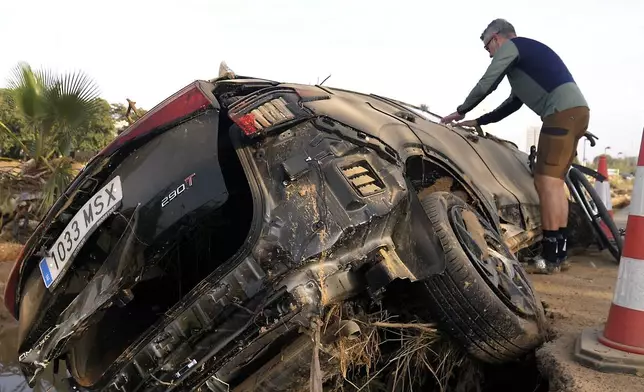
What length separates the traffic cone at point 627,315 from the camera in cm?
217

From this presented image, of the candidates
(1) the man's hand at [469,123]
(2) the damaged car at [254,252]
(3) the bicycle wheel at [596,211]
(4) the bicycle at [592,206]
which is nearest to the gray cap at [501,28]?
(1) the man's hand at [469,123]

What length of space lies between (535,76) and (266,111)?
2.70 meters

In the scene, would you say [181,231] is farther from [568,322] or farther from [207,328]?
[568,322]

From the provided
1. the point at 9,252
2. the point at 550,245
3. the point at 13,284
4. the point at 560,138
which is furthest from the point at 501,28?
the point at 9,252

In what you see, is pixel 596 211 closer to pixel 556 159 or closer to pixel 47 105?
pixel 556 159

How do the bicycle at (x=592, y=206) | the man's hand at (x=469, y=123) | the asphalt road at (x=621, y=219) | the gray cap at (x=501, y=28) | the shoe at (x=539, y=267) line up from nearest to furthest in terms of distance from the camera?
the shoe at (x=539, y=267) → the gray cap at (x=501, y=28) → the man's hand at (x=469, y=123) → the bicycle at (x=592, y=206) → the asphalt road at (x=621, y=219)

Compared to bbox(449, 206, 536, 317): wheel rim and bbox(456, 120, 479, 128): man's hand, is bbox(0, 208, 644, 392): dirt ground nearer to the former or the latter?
bbox(449, 206, 536, 317): wheel rim

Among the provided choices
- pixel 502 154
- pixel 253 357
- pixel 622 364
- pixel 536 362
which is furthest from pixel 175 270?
pixel 502 154

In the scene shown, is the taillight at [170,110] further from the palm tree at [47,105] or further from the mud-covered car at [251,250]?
the palm tree at [47,105]

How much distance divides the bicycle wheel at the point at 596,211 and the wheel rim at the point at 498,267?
103 inches

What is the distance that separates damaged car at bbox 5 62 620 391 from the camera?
194 centimetres

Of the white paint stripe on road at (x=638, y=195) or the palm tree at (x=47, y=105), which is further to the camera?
the palm tree at (x=47, y=105)

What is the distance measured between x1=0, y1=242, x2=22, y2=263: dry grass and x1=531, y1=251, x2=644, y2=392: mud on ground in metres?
6.09

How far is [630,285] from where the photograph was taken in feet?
7.55
